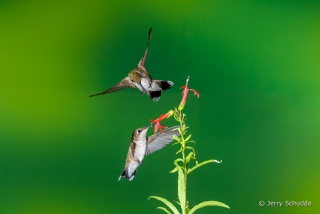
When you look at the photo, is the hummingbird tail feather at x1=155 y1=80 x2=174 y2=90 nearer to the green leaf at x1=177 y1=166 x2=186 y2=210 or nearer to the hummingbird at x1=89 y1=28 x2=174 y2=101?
the hummingbird at x1=89 y1=28 x2=174 y2=101

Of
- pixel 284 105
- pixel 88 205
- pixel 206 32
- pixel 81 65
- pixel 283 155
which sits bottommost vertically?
pixel 88 205

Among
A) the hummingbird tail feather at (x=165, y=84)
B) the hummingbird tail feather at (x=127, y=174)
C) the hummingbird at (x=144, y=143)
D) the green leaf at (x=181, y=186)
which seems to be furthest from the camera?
the hummingbird tail feather at (x=165, y=84)

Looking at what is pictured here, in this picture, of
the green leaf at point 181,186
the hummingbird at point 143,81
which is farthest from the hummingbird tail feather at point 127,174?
the green leaf at point 181,186

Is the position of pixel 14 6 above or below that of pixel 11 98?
above

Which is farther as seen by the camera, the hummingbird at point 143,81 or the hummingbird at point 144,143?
the hummingbird at point 143,81

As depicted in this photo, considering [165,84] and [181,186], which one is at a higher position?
[165,84]

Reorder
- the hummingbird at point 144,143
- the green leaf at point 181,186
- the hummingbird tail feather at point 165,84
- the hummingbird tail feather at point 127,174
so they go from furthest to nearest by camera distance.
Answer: the hummingbird tail feather at point 165,84, the hummingbird tail feather at point 127,174, the hummingbird at point 144,143, the green leaf at point 181,186

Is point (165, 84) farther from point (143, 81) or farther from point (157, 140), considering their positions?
point (157, 140)

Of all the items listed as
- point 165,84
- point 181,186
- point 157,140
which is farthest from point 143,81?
point 181,186

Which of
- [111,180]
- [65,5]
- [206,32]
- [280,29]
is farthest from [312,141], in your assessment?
[65,5]

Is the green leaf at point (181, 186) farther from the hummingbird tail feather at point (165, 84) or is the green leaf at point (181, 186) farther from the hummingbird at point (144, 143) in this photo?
the hummingbird tail feather at point (165, 84)

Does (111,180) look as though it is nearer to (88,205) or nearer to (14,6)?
(88,205)
